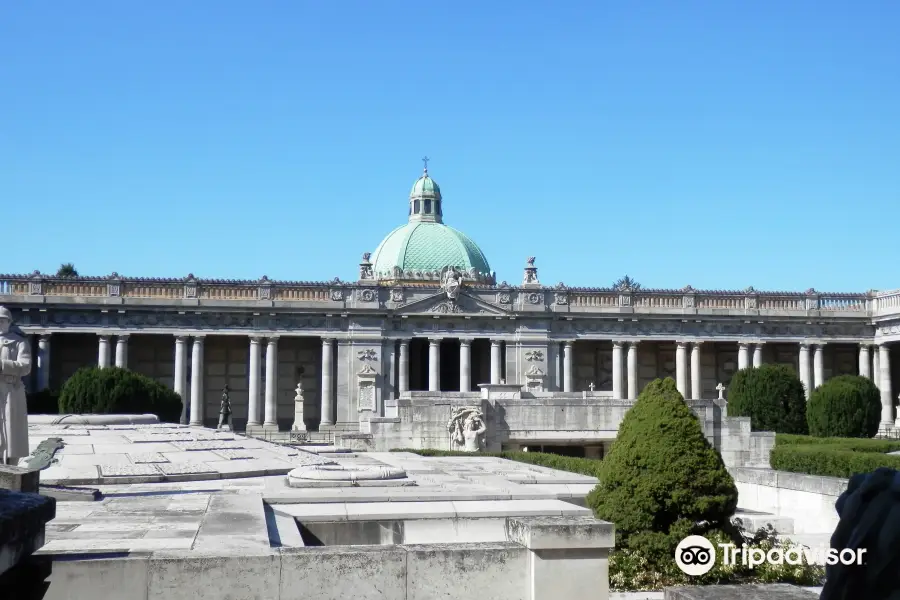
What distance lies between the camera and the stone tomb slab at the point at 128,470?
17.4 meters

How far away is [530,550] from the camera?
31.3ft

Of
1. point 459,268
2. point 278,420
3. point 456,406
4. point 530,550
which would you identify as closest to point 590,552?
point 530,550

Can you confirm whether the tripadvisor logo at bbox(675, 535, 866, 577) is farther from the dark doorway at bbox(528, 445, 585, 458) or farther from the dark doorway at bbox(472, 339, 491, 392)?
the dark doorway at bbox(472, 339, 491, 392)

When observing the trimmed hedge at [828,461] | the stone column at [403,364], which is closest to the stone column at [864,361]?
the stone column at [403,364]

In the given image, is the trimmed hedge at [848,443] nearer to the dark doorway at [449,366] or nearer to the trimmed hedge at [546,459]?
the trimmed hedge at [546,459]

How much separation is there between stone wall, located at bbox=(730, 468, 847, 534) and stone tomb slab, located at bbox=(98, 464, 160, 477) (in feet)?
40.8

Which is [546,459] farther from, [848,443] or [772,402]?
[772,402]

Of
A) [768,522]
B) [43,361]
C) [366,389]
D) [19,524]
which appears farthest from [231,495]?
[43,361]

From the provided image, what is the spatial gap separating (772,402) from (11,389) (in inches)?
1552

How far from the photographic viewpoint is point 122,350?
5916cm

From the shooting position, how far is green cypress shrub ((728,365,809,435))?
46.8 meters

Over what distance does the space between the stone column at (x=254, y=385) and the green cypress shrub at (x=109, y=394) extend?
12859mm

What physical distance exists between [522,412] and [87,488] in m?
21.1

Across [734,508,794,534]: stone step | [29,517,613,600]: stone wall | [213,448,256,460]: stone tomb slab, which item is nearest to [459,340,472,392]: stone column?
[213,448,256,460]: stone tomb slab
